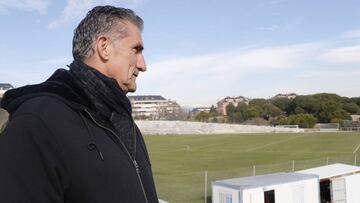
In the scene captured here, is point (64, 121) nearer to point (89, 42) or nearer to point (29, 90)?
point (29, 90)

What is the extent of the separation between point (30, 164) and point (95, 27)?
0.73 metres

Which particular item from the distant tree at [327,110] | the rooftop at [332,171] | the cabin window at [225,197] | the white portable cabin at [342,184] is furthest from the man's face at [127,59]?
the distant tree at [327,110]

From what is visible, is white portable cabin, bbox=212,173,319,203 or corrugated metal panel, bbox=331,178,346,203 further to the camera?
corrugated metal panel, bbox=331,178,346,203

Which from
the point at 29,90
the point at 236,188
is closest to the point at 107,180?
the point at 29,90

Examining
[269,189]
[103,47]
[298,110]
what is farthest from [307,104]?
[103,47]

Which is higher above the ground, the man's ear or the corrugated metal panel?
the man's ear

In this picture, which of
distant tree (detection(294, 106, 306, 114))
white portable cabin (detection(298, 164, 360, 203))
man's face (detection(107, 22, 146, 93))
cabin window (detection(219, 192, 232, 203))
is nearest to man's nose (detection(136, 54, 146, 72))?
man's face (detection(107, 22, 146, 93))

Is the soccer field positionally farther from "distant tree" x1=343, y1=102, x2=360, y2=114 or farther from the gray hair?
"distant tree" x1=343, y1=102, x2=360, y2=114

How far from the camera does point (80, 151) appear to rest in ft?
5.23

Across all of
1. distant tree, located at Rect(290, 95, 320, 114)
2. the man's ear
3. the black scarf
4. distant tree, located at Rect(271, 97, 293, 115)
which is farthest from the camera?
distant tree, located at Rect(271, 97, 293, 115)

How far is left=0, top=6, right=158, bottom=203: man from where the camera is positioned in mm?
1457

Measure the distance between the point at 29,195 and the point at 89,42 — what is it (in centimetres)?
75

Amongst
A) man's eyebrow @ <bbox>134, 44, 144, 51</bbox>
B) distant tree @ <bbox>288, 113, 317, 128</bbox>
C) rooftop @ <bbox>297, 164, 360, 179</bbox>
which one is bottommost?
rooftop @ <bbox>297, 164, 360, 179</bbox>

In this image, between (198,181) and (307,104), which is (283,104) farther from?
(198,181)
